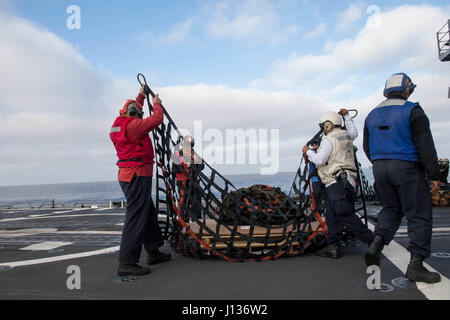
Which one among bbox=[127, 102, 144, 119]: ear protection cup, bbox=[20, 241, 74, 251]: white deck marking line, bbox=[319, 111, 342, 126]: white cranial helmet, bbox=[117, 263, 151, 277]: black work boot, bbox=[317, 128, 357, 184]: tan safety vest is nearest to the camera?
bbox=[117, 263, 151, 277]: black work boot

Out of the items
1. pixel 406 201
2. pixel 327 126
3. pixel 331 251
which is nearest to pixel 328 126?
pixel 327 126

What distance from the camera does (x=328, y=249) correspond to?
4199 millimetres

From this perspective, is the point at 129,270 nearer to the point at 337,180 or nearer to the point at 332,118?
the point at 337,180

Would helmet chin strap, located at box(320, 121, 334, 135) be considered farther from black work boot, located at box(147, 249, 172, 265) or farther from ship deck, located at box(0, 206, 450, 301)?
black work boot, located at box(147, 249, 172, 265)

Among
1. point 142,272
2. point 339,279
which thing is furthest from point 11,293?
point 339,279

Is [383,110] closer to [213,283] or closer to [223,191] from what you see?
[223,191]

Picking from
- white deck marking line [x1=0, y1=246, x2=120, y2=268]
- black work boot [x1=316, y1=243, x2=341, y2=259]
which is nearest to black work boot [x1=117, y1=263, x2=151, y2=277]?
white deck marking line [x1=0, y1=246, x2=120, y2=268]

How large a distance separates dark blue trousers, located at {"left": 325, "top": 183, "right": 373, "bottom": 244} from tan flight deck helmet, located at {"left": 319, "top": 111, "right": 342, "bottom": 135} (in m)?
0.80

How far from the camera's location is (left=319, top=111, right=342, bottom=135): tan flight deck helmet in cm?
432

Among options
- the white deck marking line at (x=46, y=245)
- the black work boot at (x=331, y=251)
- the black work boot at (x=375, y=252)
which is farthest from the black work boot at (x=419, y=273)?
the white deck marking line at (x=46, y=245)

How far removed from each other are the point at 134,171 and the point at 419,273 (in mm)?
3277

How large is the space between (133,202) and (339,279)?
251 cm

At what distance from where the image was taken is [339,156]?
4176 mm

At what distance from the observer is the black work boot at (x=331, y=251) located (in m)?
4.12
